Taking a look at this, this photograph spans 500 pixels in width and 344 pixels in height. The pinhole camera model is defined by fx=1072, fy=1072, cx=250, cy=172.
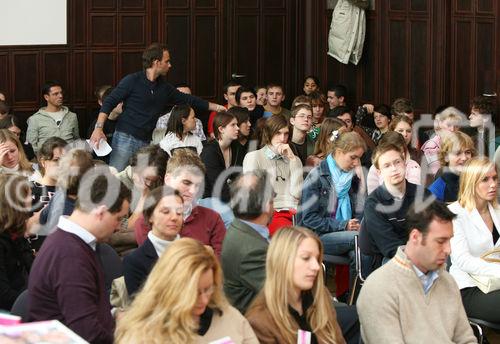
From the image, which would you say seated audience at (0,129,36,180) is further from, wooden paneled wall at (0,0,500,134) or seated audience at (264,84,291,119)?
wooden paneled wall at (0,0,500,134)

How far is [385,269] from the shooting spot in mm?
4715

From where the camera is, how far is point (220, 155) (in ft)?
26.6

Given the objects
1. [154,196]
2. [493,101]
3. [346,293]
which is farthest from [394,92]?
[154,196]

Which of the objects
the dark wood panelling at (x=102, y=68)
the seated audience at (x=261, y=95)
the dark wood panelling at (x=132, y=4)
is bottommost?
the seated audience at (x=261, y=95)

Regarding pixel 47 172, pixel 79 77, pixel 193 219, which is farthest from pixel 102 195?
pixel 79 77

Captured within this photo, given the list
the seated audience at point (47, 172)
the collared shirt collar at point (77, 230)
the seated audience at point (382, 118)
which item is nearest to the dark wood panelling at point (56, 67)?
Answer: the seated audience at point (382, 118)

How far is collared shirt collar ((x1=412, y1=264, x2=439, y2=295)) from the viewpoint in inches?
188

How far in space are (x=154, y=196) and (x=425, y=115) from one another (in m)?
5.63

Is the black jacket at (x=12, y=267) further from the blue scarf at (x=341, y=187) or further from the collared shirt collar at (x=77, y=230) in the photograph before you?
the blue scarf at (x=341, y=187)

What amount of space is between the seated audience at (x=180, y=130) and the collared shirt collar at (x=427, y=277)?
4.19 metres

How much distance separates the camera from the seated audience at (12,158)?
278 inches

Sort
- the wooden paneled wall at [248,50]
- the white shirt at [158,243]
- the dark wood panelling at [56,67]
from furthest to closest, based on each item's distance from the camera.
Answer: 1. the dark wood panelling at [56,67]
2. the wooden paneled wall at [248,50]
3. the white shirt at [158,243]

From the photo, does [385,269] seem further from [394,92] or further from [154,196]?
[394,92]

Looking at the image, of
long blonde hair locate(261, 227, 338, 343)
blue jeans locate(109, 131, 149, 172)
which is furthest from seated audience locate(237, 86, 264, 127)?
long blonde hair locate(261, 227, 338, 343)
